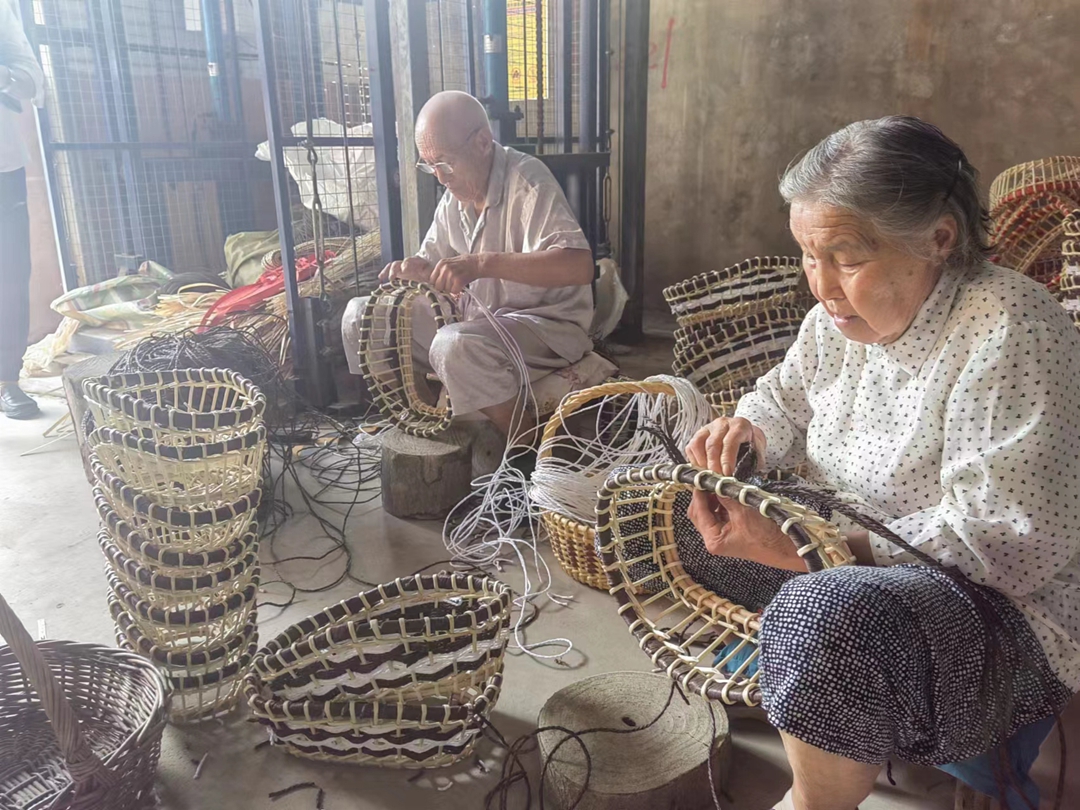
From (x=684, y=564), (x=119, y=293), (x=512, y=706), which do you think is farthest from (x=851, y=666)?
(x=119, y=293)

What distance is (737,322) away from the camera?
2.62m

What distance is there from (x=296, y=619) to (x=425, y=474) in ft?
2.06

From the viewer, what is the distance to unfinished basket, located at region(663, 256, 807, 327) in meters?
2.58

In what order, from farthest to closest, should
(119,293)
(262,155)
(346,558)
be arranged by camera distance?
(262,155)
(119,293)
(346,558)

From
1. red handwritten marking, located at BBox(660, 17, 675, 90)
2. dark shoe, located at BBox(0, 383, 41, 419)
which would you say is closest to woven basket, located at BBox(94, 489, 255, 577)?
dark shoe, located at BBox(0, 383, 41, 419)

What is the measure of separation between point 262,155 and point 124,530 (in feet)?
13.4

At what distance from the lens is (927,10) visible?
12.0 feet

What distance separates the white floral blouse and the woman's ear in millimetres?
49

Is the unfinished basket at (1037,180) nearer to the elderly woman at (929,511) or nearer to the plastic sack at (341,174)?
the elderly woman at (929,511)

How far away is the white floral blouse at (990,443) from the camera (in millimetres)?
978

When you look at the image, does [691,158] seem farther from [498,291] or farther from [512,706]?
[512,706]

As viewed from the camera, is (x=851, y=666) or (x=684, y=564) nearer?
(x=851, y=666)

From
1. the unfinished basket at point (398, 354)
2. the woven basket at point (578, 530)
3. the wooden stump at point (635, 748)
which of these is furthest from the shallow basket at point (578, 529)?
the unfinished basket at point (398, 354)

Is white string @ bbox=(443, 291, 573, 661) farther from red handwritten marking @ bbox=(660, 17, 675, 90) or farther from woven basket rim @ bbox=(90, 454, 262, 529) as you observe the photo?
red handwritten marking @ bbox=(660, 17, 675, 90)
